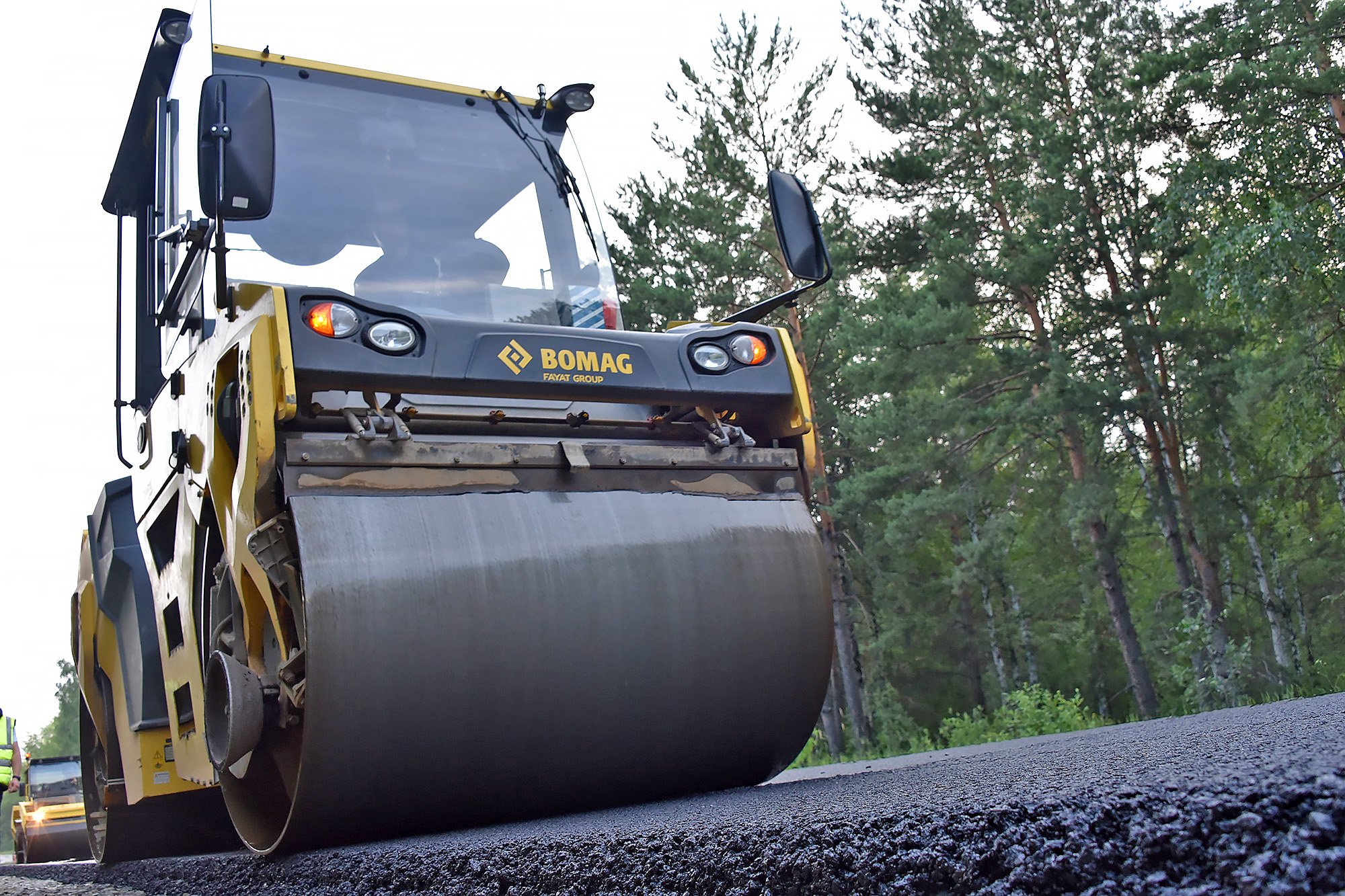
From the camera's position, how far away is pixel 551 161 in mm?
4910

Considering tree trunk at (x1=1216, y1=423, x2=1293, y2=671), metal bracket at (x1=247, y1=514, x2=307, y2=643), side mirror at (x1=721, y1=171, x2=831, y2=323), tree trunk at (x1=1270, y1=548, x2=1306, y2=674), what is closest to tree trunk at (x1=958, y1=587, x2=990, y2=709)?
tree trunk at (x1=1216, y1=423, x2=1293, y2=671)

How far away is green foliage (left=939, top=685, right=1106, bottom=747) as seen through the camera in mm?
13320

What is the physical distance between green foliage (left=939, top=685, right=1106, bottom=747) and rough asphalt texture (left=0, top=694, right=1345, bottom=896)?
10292mm

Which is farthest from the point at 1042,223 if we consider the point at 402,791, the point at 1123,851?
the point at 1123,851

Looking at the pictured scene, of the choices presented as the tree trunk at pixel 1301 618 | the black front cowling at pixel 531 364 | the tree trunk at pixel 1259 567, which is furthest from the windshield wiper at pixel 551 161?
the tree trunk at pixel 1301 618

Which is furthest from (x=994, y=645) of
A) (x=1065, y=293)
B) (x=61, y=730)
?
(x=61, y=730)

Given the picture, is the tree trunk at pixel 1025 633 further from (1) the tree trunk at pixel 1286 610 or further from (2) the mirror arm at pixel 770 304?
(2) the mirror arm at pixel 770 304

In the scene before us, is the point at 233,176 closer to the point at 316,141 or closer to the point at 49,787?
the point at 316,141

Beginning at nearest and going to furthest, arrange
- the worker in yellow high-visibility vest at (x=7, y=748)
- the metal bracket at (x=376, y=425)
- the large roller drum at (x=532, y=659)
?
the large roller drum at (x=532, y=659)
the metal bracket at (x=376, y=425)
the worker in yellow high-visibility vest at (x=7, y=748)

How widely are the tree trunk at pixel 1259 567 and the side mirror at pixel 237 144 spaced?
16.3m

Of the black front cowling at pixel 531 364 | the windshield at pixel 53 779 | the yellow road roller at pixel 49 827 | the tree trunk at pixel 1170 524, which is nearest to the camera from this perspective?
the black front cowling at pixel 531 364

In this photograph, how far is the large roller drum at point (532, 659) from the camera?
111 inches

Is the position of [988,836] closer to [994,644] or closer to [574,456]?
[574,456]

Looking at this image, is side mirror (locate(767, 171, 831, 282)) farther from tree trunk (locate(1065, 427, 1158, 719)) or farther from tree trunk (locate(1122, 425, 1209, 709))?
tree trunk (locate(1065, 427, 1158, 719))
